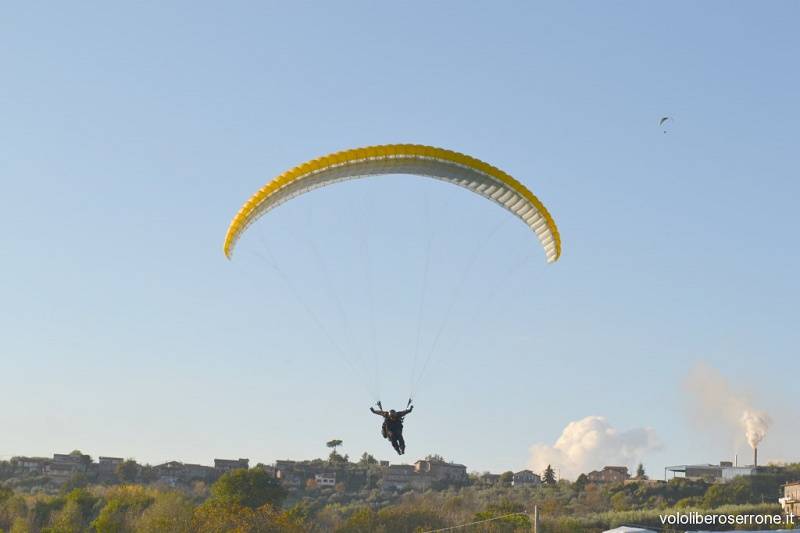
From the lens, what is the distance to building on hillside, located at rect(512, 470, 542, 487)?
152m

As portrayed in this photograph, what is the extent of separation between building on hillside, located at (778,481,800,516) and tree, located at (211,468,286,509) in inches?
1683

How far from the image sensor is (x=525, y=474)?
6137 inches

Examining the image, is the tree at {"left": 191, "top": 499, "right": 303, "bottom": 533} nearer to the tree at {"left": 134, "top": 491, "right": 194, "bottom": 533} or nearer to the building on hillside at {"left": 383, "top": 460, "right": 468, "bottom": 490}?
the tree at {"left": 134, "top": 491, "right": 194, "bottom": 533}

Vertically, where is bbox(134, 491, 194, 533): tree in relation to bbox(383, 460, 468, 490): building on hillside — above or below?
below

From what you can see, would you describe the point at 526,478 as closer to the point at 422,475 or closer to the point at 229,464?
the point at 422,475

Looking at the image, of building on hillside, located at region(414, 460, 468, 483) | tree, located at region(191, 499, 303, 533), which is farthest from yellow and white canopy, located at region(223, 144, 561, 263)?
building on hillside, located at region(414, 460, 468, 483)

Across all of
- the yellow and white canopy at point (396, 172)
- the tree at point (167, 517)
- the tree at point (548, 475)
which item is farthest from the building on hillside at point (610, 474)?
the yellow and white canopy at point (396, 172)

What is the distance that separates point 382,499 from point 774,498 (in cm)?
4249

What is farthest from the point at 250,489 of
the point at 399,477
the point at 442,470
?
the point at 442,470

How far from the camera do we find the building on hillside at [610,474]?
151 meters

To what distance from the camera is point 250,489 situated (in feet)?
330

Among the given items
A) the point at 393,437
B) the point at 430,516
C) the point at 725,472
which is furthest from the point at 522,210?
the point at 725,472

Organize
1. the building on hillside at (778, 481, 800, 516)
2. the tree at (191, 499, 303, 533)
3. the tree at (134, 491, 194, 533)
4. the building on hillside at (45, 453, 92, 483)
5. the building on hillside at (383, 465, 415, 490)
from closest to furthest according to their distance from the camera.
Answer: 1. the tree at (191, 499, 303, 533)
2. the tree at (134, 491, 194, 533)
3. the building on hillside at (778, 481, 800, 516)
4. the building on hillside at (383, 465, 415, 490)
5. the building on hillside at (45, 453, 92, 483)

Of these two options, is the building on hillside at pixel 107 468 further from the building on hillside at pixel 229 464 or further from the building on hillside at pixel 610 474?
the building on hillside at pixel 610 474
